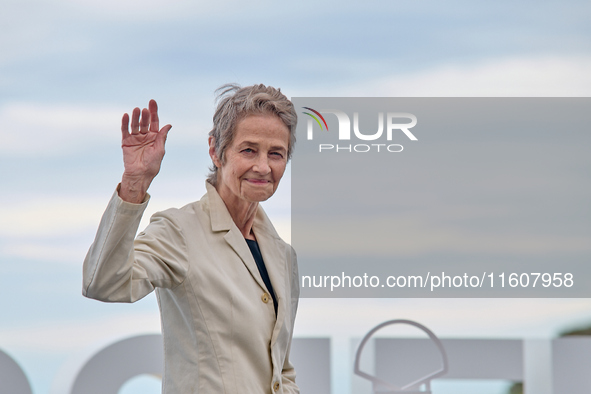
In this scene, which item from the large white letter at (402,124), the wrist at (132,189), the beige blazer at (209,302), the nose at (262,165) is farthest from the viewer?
the large white letter at (402,124)

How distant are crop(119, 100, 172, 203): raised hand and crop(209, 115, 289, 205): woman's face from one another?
0.99 ft

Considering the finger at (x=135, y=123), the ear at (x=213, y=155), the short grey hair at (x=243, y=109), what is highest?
the short grey hair at (x=243, y=109)

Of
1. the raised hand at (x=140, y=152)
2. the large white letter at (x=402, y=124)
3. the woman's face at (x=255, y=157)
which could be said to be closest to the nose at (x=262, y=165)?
the woman's face at (x=255, y=157)

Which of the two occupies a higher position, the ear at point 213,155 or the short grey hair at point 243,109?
the short grey hair at point 243,109

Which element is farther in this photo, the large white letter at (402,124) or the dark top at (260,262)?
the large white letter at (402,124)

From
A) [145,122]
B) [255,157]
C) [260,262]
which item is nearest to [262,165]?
[255,157]

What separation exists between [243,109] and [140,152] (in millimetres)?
386

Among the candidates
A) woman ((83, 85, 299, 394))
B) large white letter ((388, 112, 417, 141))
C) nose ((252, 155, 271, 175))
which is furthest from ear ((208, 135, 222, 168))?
Answer: large white letter ((388, 112, 417, 141))

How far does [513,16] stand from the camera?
3.98 meters

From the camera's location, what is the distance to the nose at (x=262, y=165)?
149cm

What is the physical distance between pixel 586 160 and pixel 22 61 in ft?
10.9

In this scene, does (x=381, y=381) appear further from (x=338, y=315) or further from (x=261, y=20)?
(x=261, y=20)

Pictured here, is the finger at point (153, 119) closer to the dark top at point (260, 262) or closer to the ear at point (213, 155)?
the ear at point (213, 155)

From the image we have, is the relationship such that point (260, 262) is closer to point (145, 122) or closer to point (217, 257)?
point (217, 257)
